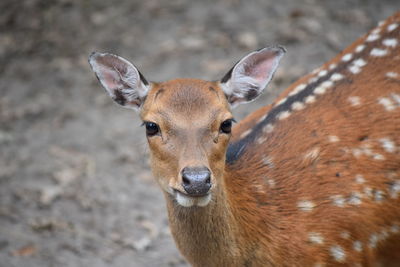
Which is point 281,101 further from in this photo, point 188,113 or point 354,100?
point 188,113

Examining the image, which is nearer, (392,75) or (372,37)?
(392,75)

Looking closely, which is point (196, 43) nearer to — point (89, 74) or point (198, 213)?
point (89, 74)

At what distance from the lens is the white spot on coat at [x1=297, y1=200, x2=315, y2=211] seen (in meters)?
3.88

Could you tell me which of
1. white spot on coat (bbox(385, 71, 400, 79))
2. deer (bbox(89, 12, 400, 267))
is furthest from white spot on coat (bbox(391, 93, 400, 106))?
white spot on coat (bbox(385, 71, 400, 79))

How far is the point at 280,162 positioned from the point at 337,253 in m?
0.71

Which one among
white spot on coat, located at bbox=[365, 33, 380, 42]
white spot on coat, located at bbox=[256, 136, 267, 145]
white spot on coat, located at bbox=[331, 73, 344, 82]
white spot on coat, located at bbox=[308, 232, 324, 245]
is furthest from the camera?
white spot on coat, located at bbox=[365, 33, 380, 42]

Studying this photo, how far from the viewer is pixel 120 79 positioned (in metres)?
3.87

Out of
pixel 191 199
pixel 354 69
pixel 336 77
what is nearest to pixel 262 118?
pixel 336 77

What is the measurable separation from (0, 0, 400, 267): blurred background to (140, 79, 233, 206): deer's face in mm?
2084

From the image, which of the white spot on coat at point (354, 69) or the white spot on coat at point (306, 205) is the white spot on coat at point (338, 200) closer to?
the white spot on coat at point (306, 205)

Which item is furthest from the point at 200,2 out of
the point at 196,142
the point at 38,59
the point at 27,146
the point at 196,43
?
the point at 196,142

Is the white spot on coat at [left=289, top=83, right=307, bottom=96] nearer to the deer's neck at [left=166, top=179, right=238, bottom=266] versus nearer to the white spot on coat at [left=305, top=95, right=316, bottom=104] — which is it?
the white spot on coat at [left=305, top=95, right=316, bottom=104]

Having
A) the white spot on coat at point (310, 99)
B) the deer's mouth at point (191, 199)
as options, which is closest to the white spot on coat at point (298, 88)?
the white spot on coat at point (310, 99)

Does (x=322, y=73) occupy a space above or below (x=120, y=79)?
above
